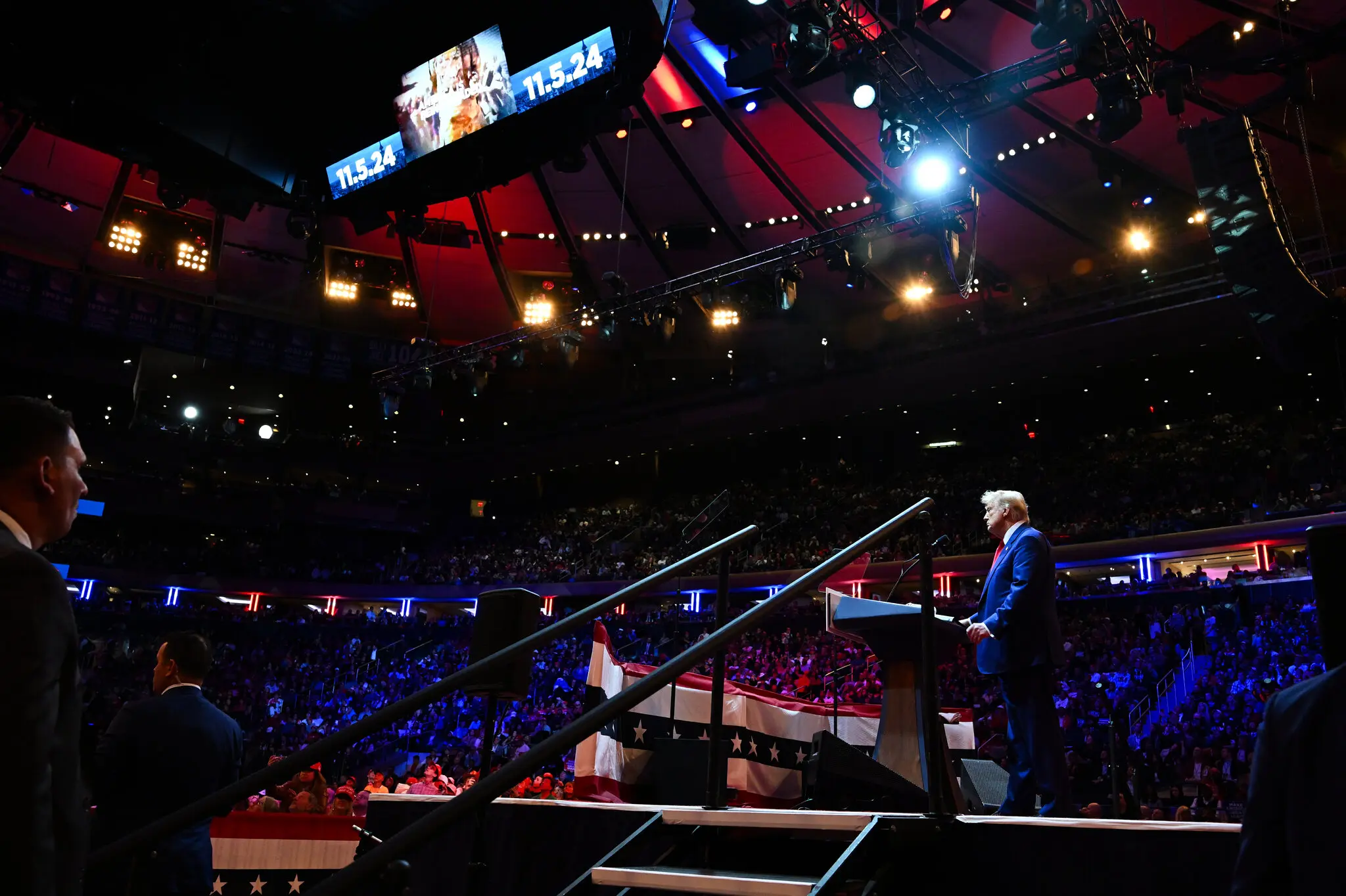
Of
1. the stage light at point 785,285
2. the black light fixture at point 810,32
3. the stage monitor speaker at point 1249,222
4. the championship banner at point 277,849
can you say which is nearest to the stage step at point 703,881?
the championship banner at point 277,849

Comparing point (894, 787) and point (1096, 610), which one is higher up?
point (1096, 610)

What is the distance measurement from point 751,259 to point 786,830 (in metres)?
12.7

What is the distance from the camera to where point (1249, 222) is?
9836 millimetres

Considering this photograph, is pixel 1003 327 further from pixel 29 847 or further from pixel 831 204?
pixel 29 847

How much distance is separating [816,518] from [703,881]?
20.7 m

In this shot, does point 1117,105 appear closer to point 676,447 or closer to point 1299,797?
Answer: point 1299,797

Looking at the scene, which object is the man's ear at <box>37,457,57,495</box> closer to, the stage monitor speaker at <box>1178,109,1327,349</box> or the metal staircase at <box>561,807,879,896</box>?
the metal staircase at <box>561,807,879,896</box>

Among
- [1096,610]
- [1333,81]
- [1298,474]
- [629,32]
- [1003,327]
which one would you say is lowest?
[1096,610]

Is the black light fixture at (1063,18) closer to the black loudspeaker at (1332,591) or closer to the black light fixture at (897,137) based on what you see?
the black light fixture at (897,137)

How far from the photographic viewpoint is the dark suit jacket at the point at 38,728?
1.22 metres

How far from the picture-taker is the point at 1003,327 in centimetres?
2112

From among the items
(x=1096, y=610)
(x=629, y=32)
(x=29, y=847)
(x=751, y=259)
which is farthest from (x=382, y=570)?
(x=29, y=847)

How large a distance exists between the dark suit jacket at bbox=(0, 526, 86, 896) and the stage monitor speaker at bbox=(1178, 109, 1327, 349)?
34.4 feet

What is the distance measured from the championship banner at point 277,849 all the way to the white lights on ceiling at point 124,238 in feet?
71.4
